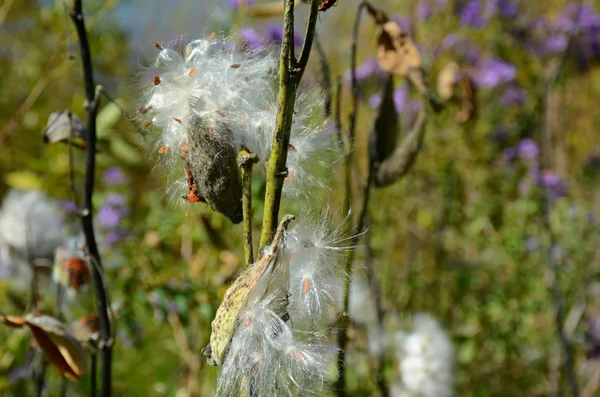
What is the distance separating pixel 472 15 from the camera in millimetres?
2506

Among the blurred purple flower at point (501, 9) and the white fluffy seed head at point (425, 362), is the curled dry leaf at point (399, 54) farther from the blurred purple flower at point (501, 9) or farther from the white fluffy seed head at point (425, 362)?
the blurred purple flower at point (501, 9)

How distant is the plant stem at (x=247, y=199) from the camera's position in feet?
1.59

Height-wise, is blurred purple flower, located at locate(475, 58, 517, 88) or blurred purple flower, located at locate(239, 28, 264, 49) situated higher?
blurred purple flower, located at locate(475, 58, 517, 88)

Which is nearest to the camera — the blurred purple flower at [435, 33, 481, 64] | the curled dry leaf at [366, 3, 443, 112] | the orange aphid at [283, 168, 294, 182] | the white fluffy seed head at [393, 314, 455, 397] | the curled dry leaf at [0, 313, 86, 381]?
the orange aphid at [283, 168, 294, 182]

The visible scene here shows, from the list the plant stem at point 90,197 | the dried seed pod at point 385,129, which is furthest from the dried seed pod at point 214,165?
the dried seed pod at point 385,129

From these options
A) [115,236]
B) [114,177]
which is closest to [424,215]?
[114,177]

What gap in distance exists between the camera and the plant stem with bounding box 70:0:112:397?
2.21ft

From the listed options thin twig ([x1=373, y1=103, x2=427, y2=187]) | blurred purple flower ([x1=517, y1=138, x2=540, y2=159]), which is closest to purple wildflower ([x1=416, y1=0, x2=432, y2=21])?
blurred purple flower ([x1=517, y1=138, x2=540, y2=159])

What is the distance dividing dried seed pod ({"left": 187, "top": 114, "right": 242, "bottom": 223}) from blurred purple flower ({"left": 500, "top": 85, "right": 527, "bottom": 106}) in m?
2.27

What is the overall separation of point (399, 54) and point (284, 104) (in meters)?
0.45

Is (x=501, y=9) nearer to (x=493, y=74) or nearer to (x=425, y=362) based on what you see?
(x=493, y=74)

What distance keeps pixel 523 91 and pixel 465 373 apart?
1.38 m

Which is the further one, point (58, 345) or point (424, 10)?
point (424, 10)

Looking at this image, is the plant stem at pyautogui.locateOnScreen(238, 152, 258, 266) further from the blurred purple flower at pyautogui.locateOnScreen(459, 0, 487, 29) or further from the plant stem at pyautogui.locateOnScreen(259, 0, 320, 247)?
the blurred purple flower at pyautogui.locateOnScreen(459, 0, 487, 29)
